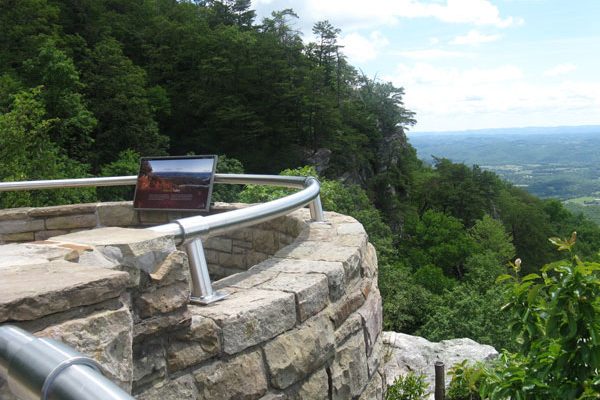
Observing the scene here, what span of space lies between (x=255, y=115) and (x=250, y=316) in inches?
1453

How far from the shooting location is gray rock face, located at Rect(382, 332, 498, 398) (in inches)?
269

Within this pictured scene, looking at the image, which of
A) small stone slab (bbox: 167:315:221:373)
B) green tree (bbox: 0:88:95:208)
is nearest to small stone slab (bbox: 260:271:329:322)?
small stone slab (bbox: 167:315:221:373)

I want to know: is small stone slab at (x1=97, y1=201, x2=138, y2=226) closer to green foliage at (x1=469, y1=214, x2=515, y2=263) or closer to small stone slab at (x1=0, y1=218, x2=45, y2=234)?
small stone slab at (x1=0, y1=218, x2=45, y2=234)

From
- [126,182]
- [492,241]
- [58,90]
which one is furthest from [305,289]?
[492,241]

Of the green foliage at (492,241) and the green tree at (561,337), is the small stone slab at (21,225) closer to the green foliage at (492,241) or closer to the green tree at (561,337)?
the green tree at (561,337)

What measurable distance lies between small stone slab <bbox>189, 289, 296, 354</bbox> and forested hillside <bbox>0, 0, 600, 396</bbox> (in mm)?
20071

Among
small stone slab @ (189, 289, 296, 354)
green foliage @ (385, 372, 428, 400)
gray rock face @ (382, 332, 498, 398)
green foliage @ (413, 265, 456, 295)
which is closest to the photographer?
small stone slab @ (189, 289, 296, 354)

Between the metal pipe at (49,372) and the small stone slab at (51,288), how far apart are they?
399 mm

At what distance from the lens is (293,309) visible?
2086mm

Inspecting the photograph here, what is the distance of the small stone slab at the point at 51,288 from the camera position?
118cm

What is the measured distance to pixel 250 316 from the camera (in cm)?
193

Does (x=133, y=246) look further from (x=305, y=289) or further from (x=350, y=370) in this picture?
(x=350, y=370)

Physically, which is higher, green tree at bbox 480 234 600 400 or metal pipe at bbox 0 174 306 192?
metal pipe at bbox 0 174 306 192

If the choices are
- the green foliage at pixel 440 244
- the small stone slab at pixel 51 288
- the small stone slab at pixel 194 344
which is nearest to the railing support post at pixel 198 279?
the small stone slab at pixel 194 344
